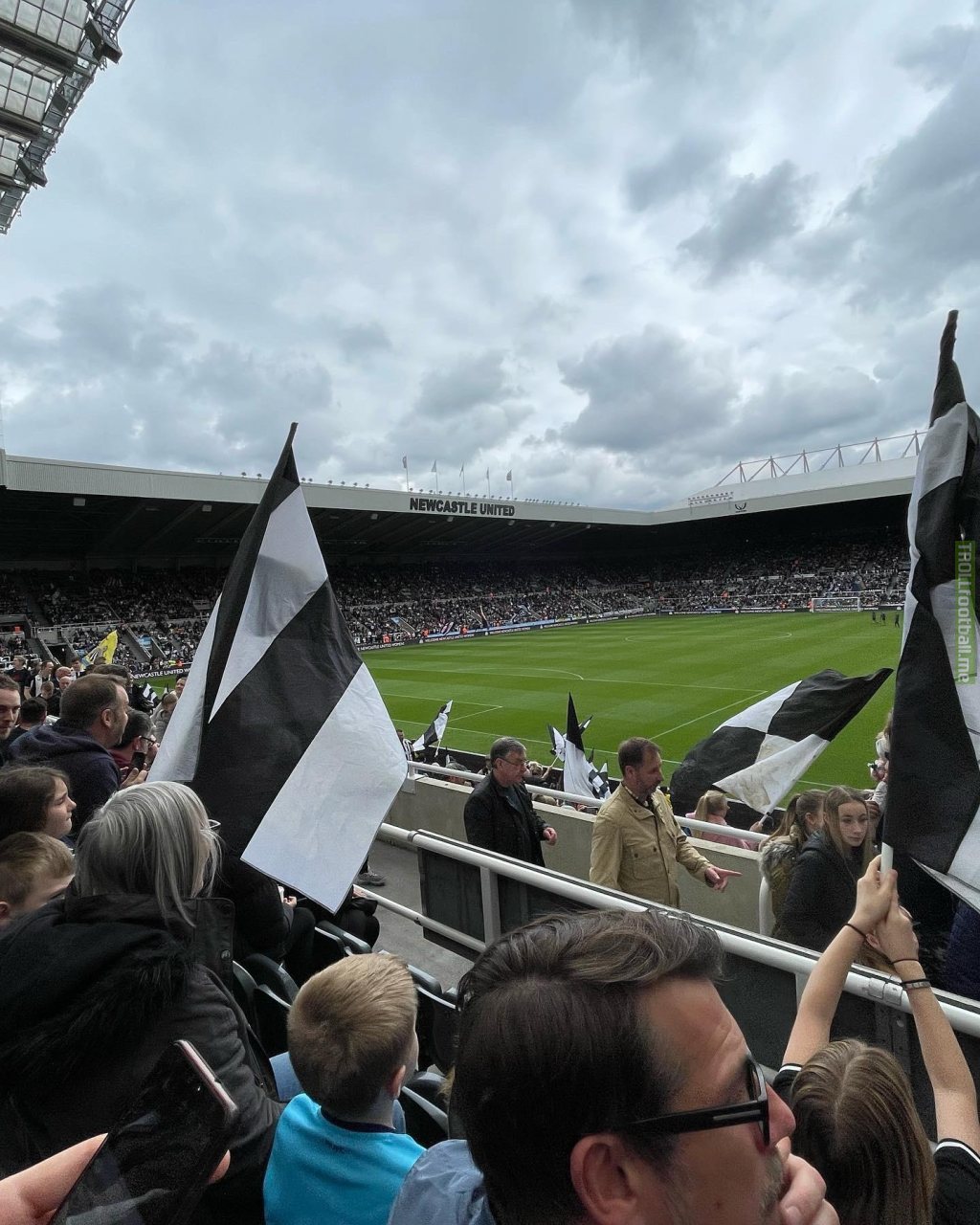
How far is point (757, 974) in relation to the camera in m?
2.21

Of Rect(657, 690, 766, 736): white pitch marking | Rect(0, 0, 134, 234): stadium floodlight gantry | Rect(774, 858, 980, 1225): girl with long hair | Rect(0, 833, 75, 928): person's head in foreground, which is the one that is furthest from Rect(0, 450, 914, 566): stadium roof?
Rect(774, 858, 980, 1225): girl with long hair

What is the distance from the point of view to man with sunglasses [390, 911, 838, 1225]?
801 mm

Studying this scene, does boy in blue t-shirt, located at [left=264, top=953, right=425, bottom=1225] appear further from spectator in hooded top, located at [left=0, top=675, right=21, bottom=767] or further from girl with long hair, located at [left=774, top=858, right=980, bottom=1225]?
spectator in hooded top, located at [left=0, top=675, right=21, bottom=767]

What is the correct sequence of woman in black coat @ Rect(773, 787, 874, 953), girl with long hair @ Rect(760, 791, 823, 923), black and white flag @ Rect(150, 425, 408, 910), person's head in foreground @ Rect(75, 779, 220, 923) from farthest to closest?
girl with long hair @ Rect(760, 791, 823, 923) < black and white flag @ Rect(150, 425, 408, 910) < woman in black coat @ Rect(773, 787, 874, 953) < person's head in foreground @ Rect(75, 779, 220, 923)

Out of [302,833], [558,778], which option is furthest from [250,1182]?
[558,778]

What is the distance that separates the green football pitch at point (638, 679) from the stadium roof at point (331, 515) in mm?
10992

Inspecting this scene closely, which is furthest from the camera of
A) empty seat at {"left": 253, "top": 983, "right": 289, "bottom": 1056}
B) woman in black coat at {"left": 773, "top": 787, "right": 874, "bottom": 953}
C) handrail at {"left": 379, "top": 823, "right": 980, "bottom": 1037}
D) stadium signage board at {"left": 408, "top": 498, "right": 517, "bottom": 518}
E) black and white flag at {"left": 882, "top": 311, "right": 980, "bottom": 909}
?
stadium signage board at {"left": 408, "top": 498, "right": 517, "bottom": 518}

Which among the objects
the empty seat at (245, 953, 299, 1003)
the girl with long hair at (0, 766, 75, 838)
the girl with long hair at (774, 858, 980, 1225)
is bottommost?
the empty seat at (245, 953, 299, 1003)

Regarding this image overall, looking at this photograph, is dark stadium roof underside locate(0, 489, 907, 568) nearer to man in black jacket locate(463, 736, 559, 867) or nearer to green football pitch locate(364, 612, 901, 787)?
green football pitch locate(364, 612, 901, 787)

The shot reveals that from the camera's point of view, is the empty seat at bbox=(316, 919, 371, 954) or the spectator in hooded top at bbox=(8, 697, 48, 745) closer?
the empty seat at bbox=(316, 919, 371, 954)

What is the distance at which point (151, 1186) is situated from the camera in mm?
928

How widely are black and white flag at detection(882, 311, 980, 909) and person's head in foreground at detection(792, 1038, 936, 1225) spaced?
115cm

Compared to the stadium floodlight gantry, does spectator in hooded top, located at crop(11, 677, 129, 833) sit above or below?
below

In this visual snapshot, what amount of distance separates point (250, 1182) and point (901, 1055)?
5.69 ft
